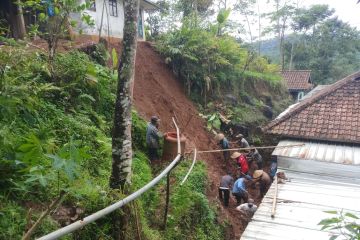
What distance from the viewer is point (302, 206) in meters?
7.56

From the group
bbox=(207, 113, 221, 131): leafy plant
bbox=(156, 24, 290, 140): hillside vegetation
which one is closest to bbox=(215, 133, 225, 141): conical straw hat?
bbox=(207, 113, 221, 131): leafy plant

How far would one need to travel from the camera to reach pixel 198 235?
7.11 m

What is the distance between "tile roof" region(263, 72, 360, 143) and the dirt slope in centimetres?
256

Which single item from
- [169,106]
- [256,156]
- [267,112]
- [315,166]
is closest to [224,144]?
[256,156]

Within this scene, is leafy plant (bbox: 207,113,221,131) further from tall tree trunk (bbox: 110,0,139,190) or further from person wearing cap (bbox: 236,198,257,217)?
tall tree trunk (bbox: 110,0,139,190)

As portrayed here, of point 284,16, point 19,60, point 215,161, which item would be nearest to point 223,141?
point 215,161

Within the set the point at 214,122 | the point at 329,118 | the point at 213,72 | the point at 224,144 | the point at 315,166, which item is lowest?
the point at 224,144

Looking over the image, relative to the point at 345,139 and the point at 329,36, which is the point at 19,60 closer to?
the point at 345,139

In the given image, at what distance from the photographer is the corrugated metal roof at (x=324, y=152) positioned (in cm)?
918

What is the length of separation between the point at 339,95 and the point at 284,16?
2909 centimetres

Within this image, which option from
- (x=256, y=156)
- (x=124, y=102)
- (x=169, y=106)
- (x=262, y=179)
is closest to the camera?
(x=124, y=102)

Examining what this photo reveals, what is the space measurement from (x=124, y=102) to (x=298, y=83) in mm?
29459

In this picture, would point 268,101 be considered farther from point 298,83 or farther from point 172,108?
point 298,83

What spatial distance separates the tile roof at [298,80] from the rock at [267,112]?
1261cm
